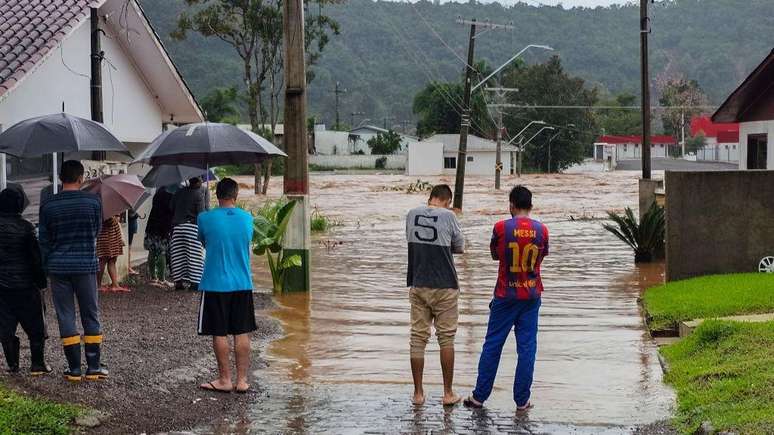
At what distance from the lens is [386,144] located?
364 ft

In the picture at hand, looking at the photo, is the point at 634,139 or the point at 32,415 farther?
the point at 634,139

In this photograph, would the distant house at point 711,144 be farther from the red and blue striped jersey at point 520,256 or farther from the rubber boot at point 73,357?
the rubber boot at point 73,357

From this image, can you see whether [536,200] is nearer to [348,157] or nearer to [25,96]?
[25,96]

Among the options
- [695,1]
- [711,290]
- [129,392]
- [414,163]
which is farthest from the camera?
[695,1]

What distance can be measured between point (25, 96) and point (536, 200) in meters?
37.7

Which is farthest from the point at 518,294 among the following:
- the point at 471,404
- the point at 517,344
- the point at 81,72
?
the point at 81,72

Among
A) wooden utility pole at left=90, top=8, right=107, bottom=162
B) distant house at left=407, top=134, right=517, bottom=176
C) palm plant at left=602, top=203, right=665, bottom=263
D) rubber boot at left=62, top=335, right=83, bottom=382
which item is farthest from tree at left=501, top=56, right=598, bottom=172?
rubber boot at left=62, top=335, right=83, bottom=382

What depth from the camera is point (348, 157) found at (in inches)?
4208

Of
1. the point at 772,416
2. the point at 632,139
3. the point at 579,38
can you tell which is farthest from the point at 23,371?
the point at 579,38

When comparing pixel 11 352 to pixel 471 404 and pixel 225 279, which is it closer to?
pixel 225 279

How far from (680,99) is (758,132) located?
382ft

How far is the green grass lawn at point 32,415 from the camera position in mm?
7465

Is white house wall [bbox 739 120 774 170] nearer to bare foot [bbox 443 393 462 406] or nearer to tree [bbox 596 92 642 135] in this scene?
bare foot [bbox 443 393 462 406]

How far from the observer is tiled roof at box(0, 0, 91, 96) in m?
14.2
